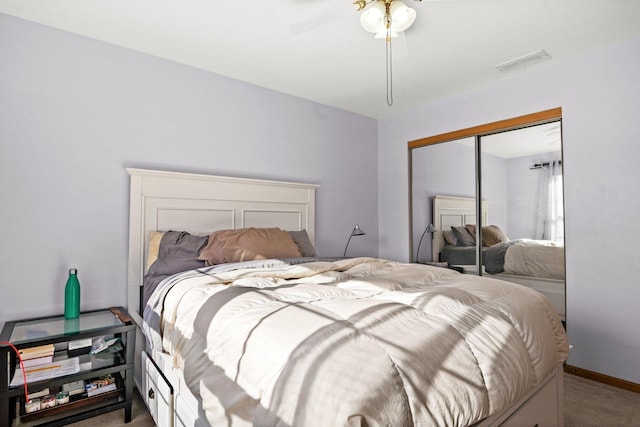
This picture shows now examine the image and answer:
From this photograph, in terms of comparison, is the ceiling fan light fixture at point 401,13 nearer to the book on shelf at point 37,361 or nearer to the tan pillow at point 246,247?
the tan pillow at point 246,247

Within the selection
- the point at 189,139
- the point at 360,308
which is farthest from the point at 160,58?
the point at 360,308

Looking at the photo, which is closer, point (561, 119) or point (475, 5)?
point (475, 5)

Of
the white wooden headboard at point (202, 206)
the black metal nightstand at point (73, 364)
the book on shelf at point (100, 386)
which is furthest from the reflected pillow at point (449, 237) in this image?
the book on shelf at point (100, 386)

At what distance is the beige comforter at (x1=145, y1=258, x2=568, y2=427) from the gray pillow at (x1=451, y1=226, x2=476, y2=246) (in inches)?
67.0

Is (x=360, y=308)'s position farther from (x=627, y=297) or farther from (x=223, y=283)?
(x=627, y=297)

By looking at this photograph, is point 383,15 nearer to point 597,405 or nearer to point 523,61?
point 523,61

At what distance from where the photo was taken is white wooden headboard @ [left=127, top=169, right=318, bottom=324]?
8.34 ft

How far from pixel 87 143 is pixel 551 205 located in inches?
139

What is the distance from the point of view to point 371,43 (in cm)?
256

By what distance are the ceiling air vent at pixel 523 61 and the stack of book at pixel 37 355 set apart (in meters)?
3.64

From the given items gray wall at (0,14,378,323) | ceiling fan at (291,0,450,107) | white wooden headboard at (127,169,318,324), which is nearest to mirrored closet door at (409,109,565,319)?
white wooden headboard at (127,169,318,324)

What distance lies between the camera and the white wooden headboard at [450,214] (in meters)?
3.42

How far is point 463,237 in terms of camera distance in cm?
351

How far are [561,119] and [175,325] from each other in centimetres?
310
